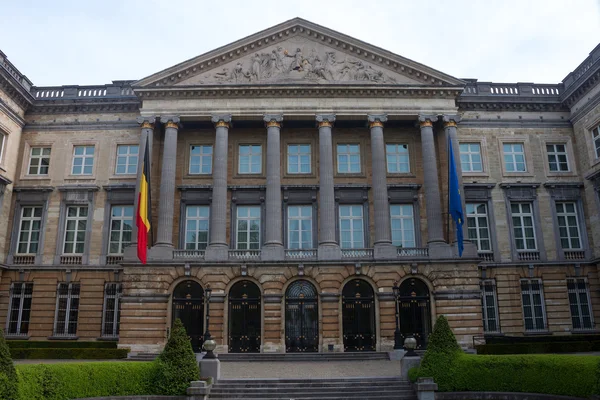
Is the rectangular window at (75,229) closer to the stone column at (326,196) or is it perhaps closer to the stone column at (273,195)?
the stone column at (273,195)

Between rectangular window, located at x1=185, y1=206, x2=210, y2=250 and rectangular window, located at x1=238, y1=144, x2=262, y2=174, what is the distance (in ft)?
12.0

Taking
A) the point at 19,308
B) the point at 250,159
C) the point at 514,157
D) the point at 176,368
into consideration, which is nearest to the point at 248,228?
the point at 250,159

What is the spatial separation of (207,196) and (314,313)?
10411mm

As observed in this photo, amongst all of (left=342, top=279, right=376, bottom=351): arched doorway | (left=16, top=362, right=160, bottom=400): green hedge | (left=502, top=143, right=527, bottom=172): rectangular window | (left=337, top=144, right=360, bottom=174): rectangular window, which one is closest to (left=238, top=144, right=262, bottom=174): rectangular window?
(left=337, top=144, right=360, bottom=174): rectangular window

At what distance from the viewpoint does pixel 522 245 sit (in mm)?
34750

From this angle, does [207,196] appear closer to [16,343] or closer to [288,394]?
[16,343]

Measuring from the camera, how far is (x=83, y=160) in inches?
1421

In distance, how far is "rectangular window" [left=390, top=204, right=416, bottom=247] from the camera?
112 ft

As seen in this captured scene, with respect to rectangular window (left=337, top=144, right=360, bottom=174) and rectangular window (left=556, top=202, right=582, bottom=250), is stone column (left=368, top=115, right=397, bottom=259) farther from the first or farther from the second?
rectangular window (left=556, top=202, right=582, bottom=250)

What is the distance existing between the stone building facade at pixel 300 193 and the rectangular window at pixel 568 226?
0.13 meters

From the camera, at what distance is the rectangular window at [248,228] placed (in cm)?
3400

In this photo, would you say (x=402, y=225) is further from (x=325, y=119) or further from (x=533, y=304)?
(x=533, y=304)

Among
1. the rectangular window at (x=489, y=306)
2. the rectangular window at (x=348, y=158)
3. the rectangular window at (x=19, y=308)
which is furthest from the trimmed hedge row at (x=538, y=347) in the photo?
the rectangular window at (x=19, y=308)

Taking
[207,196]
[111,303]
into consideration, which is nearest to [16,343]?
[111,303]
